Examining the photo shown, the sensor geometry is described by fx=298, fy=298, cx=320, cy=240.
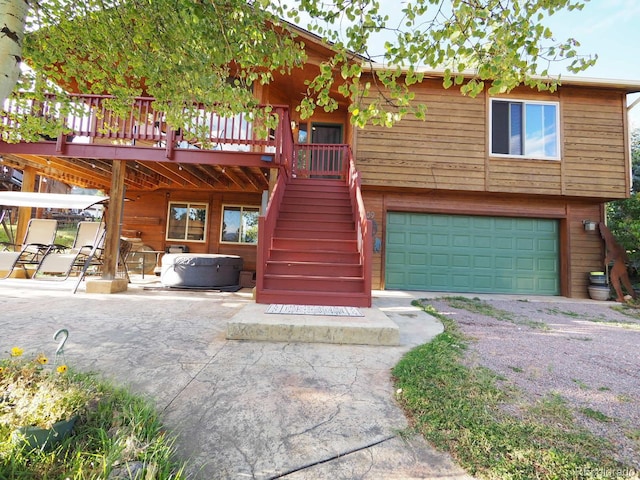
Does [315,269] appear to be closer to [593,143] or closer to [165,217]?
[165,217]

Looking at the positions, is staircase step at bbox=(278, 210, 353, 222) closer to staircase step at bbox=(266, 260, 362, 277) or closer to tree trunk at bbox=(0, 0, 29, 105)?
staircase step at bbox=(266, 260, 362, 277)

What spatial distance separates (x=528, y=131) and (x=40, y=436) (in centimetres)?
921

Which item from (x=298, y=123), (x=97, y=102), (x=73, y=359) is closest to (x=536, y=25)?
(x=73, y=359)

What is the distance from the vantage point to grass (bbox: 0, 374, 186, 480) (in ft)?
3.72

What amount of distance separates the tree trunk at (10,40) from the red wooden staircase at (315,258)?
3.04m

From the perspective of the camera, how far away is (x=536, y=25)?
230 cm

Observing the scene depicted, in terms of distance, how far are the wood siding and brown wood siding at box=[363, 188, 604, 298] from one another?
0.40 m

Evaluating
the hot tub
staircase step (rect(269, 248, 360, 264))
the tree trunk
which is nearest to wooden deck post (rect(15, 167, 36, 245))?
the hot tub

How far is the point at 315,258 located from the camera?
481 cm

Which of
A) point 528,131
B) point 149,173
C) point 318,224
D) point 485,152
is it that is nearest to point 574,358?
point 318,224

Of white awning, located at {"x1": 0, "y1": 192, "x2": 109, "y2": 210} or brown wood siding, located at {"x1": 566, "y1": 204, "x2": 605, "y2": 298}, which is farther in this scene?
brown wood siding, located at {"x1": 566, "y1": 204, "x2": 605, "y2": 298}

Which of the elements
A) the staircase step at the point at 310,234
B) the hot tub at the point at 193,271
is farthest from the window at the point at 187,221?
the staircase step at the point at 310,234

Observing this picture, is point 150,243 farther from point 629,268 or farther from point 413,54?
point 629,268

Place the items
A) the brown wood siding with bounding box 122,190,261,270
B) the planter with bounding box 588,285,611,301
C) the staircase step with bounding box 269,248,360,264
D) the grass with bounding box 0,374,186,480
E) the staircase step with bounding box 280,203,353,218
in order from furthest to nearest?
the brown wood siding with bounding box 122,190,261,270 → the planter with bounding box 588,285,611,301 → the staircase step with bounding box 280,203,353,218 → the staircase step with bounding box 269,248,360,264 → the grass with bounding box 0,374,186,480
